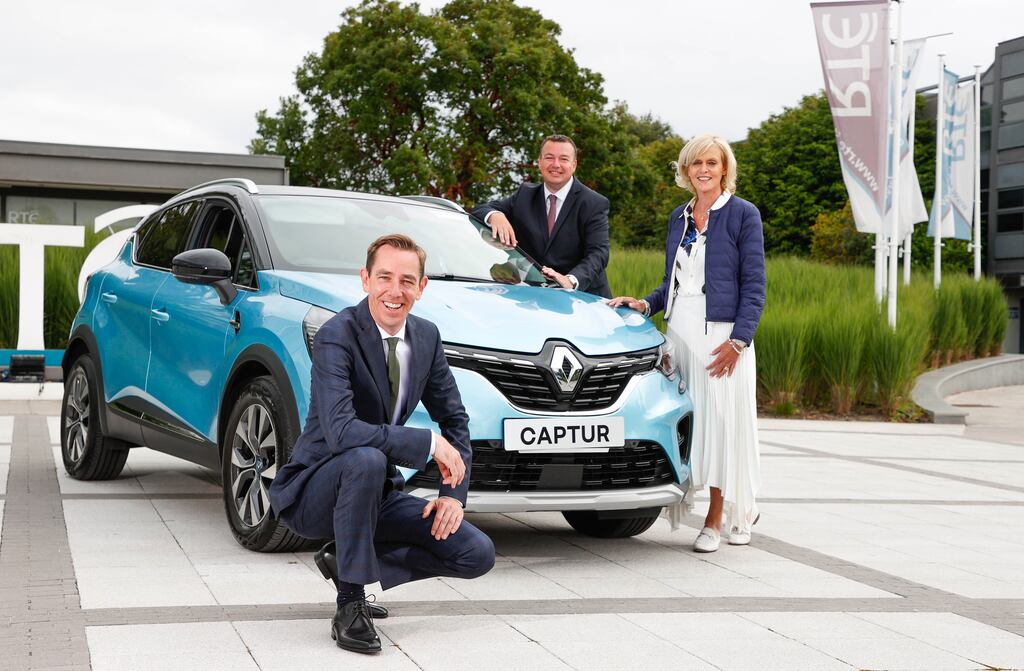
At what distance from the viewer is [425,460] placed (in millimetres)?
3875

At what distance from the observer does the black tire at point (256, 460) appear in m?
4.98

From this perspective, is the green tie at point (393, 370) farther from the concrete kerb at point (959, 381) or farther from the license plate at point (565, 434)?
the concrete kerb at point (959, 381)

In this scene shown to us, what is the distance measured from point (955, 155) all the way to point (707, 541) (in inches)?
1019

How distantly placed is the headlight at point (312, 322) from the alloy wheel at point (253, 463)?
38 centimetres

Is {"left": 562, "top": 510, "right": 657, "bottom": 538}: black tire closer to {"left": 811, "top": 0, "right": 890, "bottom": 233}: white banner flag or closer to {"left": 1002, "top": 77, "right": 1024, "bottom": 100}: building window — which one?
{"left": 811, "top": 0, "right": 890, "bottom": 233}: white banner flag

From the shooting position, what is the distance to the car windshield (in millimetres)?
5719

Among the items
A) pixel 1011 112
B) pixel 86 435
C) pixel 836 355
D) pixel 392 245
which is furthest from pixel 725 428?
pixel 1011 112

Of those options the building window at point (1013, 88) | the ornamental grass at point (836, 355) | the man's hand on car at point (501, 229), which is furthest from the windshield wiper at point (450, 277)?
the building window at point (1013, 88)

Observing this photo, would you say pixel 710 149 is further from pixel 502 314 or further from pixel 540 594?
pixel 540 594

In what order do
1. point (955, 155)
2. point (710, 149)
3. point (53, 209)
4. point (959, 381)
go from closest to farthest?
point (710, 149), point (959, 381), point (955, 155), point (53, 209)

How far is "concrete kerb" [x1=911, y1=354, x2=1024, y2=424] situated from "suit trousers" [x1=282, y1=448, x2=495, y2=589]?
42.6 ft

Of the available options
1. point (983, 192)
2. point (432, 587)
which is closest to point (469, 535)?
point (432, 587)

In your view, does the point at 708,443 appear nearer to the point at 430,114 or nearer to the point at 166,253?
the point at 166,253

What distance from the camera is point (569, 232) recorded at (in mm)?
6980
